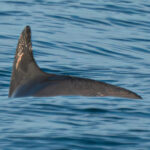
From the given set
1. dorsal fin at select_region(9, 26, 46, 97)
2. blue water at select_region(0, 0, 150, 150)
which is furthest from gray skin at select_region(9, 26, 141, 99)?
blue water at select_region(0, 0, 150, 150)

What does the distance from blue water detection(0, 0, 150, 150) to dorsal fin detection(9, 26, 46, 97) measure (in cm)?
78

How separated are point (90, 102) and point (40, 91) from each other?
2.25 m

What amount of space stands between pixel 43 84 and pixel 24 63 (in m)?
0.64

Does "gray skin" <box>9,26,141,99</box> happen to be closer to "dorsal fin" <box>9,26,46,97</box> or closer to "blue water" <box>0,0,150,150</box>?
"dorsal fin" <box>9,26,46,97</box>

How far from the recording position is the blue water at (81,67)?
971 centimetres

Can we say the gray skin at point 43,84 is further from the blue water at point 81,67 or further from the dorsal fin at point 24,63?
the blue water at point 81,67

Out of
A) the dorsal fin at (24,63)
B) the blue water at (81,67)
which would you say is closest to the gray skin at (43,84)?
the dorsal fin at (24,63)

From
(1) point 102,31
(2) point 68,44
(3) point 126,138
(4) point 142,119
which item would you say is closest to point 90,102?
(4) point 142,119

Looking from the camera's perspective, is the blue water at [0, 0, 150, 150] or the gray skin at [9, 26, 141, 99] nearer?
the gray skin at [9, 26, 141, 99]

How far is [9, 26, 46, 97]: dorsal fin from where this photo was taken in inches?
399

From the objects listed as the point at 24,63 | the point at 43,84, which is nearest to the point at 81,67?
the point at 24,63

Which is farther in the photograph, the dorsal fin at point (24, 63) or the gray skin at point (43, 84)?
the dorsal fin at point (24, 63)

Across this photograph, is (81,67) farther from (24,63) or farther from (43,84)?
(43,84)

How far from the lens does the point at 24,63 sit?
33.6 ft
